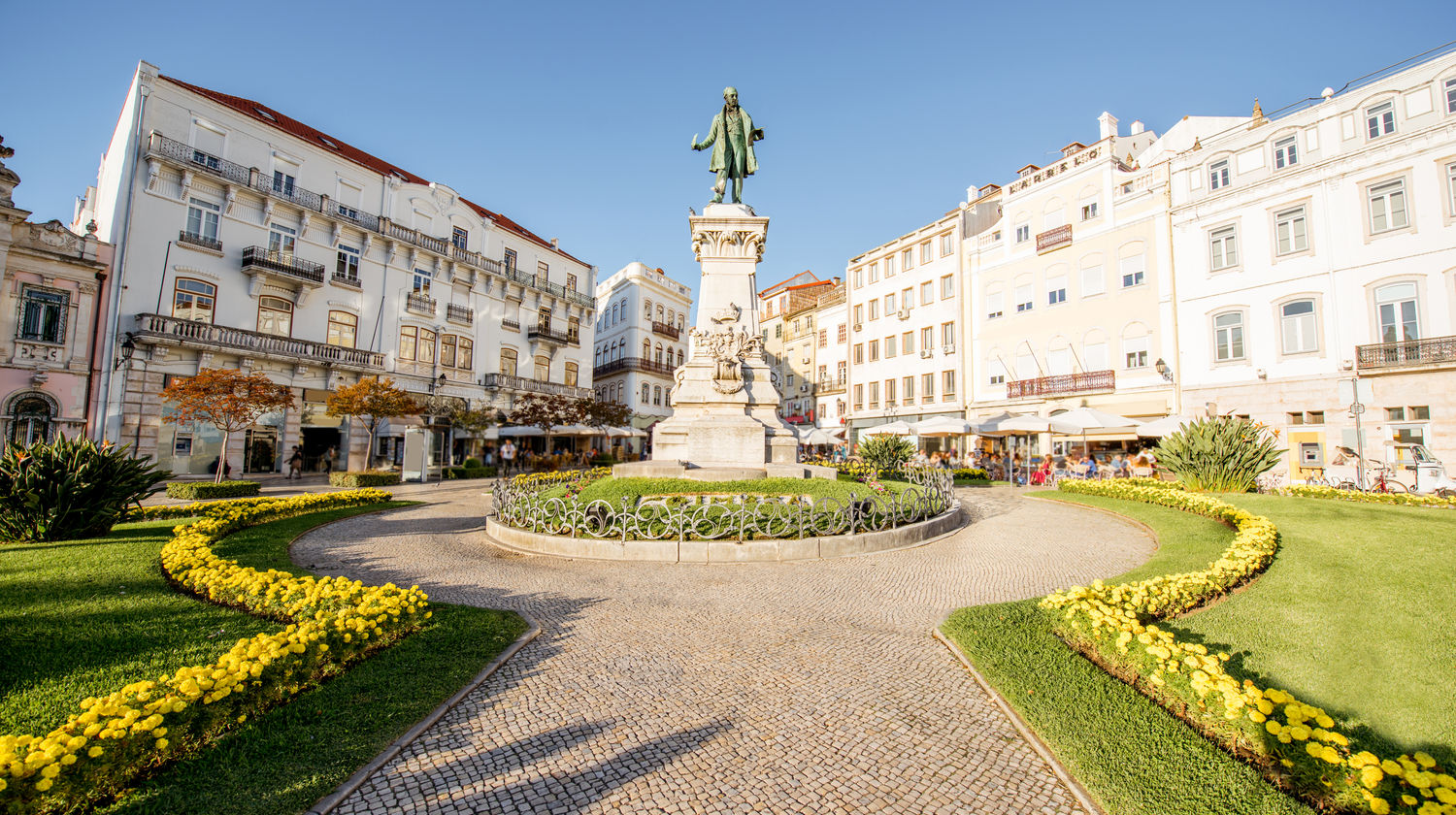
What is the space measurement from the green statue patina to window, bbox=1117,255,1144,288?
69.7ft

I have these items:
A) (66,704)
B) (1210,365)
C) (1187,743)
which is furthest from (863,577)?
(1210,365)

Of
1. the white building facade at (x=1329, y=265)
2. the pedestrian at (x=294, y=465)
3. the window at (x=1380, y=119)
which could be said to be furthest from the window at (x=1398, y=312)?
the pedestrian at (x=294, y=465)

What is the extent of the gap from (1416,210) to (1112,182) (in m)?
10.6

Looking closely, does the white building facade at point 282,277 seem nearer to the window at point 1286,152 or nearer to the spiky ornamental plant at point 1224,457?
the spiky ornamental plant at point 1224,457

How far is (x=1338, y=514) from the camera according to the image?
9000 mm

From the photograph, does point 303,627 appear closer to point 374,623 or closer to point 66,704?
point 374,623

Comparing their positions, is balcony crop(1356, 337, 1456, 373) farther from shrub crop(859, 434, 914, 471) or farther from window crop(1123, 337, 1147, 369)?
shrub crop(859, 434, 914, 471)

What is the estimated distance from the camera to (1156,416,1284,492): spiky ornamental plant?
12945mm

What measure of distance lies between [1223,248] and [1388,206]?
183 inches

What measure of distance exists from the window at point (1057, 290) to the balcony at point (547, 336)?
3064 centimetres

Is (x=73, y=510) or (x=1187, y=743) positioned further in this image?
(x=73, y=510)

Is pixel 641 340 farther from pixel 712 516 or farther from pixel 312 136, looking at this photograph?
pixel 712 516

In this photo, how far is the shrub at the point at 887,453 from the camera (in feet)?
68.3

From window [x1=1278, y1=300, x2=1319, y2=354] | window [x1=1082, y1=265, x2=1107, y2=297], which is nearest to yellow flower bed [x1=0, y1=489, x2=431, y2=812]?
window [x1=1278, y1=300, x2=1319, y2=354]
